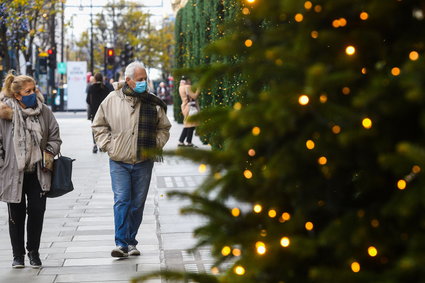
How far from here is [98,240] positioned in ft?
31.7

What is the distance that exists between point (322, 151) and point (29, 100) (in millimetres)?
5540

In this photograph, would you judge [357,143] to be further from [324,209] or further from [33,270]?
[33,270]

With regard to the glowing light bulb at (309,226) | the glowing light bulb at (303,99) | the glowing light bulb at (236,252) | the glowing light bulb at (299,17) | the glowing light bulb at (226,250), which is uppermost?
the glowing light bulb at (299,17)

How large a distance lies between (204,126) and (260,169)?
284mm

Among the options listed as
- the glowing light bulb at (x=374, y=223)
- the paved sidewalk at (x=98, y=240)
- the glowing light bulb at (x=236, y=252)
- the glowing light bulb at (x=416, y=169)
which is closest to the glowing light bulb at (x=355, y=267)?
the glowing light bulb at (x=374, y=223)

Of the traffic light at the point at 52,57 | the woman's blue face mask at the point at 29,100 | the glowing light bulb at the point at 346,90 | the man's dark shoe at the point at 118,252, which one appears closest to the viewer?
the glowing light bulb at the point at 346,90

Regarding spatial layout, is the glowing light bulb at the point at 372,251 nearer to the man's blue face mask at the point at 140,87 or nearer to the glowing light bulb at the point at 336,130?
the glowing light bulb at the point at 336,130

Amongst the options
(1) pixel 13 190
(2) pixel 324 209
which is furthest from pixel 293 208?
(1) pixel 13 190

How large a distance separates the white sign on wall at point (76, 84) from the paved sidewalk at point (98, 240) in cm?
3387

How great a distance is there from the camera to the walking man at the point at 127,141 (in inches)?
336

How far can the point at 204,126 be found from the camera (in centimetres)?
331

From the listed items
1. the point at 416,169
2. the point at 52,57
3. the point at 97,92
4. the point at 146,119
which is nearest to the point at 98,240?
the point at 146,119

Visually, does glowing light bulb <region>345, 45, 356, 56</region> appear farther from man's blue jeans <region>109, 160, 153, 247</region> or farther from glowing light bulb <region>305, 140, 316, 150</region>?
man's blue jeans <region>109, 160, 153, 247</region>

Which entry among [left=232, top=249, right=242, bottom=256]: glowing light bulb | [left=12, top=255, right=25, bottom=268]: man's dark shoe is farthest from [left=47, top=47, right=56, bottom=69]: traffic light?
[left=232, top=249, right=242, bottom=256]: glowing light bulb
